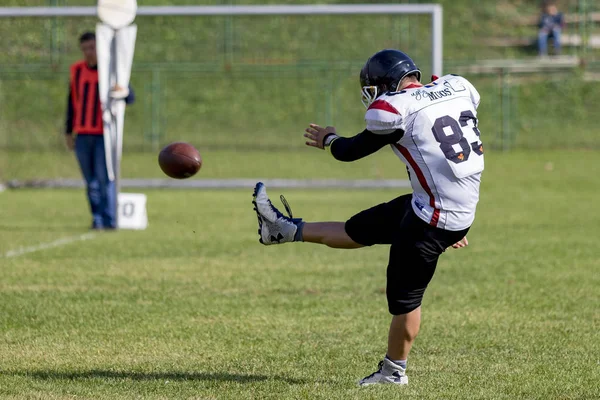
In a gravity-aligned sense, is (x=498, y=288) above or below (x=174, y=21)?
below

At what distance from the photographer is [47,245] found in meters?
9.58

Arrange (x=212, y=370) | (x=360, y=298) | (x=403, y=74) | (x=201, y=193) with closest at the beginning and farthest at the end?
(x=403, y=74) < (x=212, y=370) < (x=360, y=298) < (x=201, y=193)

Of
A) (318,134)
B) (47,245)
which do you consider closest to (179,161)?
(318,134)

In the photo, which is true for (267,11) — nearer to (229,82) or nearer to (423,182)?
(423,182)

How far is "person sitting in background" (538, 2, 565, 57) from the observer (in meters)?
24.4

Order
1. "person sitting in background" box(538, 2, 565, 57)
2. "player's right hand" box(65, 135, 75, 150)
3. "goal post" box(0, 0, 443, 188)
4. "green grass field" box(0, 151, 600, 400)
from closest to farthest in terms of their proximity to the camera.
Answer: "green grass field" box(0, 151, 600, 400) < "player's right hand" box(65, 135, 75, 150) < "goal post" box(0, 0, 443, 188) < "person sitting in background" box(538, 2, 565, 57)

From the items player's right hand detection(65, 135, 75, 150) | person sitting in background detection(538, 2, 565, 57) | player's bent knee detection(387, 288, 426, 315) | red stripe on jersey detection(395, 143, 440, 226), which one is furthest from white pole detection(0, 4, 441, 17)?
person sitting in background detection(538, 2, 565, 57)

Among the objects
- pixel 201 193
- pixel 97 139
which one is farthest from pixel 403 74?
pixel 201 193

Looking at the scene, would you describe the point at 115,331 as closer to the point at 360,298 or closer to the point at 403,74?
the point at 360,298

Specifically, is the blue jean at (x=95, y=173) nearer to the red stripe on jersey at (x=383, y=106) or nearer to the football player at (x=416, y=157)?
the football player at (x=416, y=157)

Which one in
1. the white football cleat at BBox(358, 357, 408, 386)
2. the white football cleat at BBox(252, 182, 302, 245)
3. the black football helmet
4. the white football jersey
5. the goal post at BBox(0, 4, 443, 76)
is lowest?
the white football cleat at BBox(358, 357, 408, 386)

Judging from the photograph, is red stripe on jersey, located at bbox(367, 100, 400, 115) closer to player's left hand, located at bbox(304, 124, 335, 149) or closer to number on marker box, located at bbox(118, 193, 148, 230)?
player's left hand, located at bbox(304, 124, 335, 149)

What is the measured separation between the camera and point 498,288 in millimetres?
7371

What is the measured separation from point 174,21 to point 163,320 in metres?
14.9
